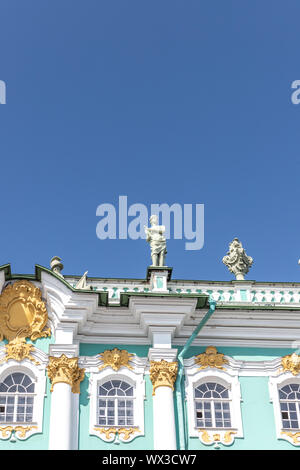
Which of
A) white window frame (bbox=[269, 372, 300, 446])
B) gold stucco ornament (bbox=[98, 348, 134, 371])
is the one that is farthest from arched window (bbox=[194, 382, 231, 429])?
gold stucco ornament (bbox=[98, 348, 134, 371])

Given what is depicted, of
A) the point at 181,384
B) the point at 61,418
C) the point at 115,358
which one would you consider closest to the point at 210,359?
the point at 181,384

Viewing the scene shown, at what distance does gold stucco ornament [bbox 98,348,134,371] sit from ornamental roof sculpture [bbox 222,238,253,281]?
13.3ft

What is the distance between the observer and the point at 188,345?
19844 mm

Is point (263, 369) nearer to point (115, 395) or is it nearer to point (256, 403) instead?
point (256, 403)

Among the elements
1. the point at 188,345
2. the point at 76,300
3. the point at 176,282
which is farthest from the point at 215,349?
the point at 76,300

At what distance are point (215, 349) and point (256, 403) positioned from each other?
1.76m

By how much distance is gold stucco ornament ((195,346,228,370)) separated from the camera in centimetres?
1989

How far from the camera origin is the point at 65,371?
753 inches

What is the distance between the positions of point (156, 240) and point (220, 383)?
4.37 metres

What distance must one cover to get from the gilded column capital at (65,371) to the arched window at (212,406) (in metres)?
3.05

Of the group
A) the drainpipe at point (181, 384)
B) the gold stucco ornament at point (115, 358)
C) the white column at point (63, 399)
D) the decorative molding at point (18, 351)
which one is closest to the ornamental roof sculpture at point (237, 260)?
the drainpipe at point (181, 384)

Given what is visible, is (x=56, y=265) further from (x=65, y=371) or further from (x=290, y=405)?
(x=290, y=405)

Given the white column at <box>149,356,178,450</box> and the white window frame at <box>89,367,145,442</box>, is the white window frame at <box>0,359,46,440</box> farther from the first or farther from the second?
the white column at <box>149,356,178,450</box>
